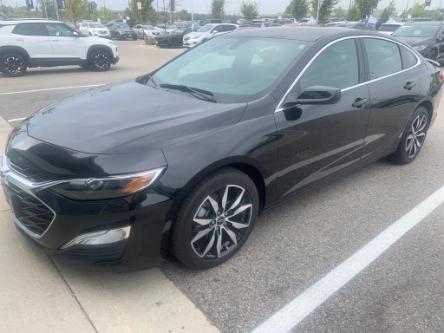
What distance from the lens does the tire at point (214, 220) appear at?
8.89 feet

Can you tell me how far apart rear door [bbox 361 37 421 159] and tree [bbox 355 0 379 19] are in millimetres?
40595

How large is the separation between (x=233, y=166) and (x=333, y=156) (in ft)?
4.07

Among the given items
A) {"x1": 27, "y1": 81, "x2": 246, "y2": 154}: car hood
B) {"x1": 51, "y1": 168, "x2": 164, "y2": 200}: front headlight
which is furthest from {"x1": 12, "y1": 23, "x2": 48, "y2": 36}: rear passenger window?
{"x1": 51, "y1": 168, "x2": 164, "y2": 200}: front headlight

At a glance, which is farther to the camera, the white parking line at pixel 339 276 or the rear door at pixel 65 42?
the rear door at pixel 65 42

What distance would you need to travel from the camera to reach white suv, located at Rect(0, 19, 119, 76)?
12.4 metres

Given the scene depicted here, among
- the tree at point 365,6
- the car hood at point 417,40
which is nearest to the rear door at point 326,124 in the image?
the car hood at point 417,40

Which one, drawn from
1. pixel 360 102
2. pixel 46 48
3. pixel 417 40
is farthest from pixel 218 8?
pixel 360 102

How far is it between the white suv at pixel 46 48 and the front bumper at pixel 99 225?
11384 mm

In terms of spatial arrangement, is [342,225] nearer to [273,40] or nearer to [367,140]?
[367,140]

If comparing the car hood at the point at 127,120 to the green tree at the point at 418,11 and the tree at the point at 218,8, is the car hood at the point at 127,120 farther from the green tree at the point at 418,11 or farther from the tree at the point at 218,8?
the green tree at the point at 418,11

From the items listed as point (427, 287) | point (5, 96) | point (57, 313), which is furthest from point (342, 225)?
point (5, 96)

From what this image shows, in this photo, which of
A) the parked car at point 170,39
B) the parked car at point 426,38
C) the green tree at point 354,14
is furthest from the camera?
the green tree at point 354,14

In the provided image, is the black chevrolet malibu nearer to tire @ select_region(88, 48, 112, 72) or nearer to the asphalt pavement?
Answer: the asphalt pavement

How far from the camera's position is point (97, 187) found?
2.42 metres
